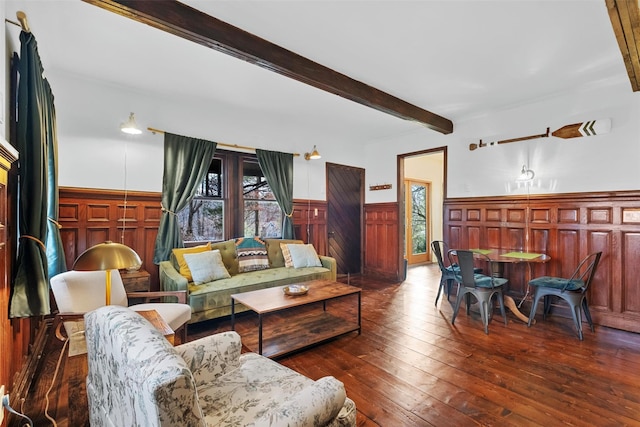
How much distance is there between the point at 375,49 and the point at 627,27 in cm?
183

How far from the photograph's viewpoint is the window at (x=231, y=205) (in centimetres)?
421

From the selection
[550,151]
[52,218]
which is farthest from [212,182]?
[550,151]

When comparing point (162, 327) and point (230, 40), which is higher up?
point (230, 40)

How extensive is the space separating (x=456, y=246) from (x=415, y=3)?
11.9 ft

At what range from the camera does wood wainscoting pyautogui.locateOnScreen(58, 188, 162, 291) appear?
326cm

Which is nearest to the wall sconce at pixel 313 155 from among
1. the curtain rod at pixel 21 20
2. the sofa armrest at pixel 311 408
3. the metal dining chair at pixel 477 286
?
the metal dining chair at pixel 477 286

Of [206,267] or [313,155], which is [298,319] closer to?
[206,267]

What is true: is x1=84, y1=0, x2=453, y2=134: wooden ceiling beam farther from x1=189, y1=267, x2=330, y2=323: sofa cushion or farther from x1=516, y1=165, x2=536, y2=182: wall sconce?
x1=189, y1=267, x2=330, y2=323: sofa cushion

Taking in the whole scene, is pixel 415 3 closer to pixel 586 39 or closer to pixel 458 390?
pixel 586 39

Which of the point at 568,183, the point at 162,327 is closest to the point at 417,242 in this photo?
the point at 568,183

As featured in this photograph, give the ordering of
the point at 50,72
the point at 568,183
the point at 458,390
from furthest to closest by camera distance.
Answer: the point at 568,183, the point at 50,72, the point at 458,390

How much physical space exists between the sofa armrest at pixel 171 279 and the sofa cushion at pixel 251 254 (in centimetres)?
85

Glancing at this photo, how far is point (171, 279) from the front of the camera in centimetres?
311

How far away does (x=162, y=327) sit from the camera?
181 centimetres
